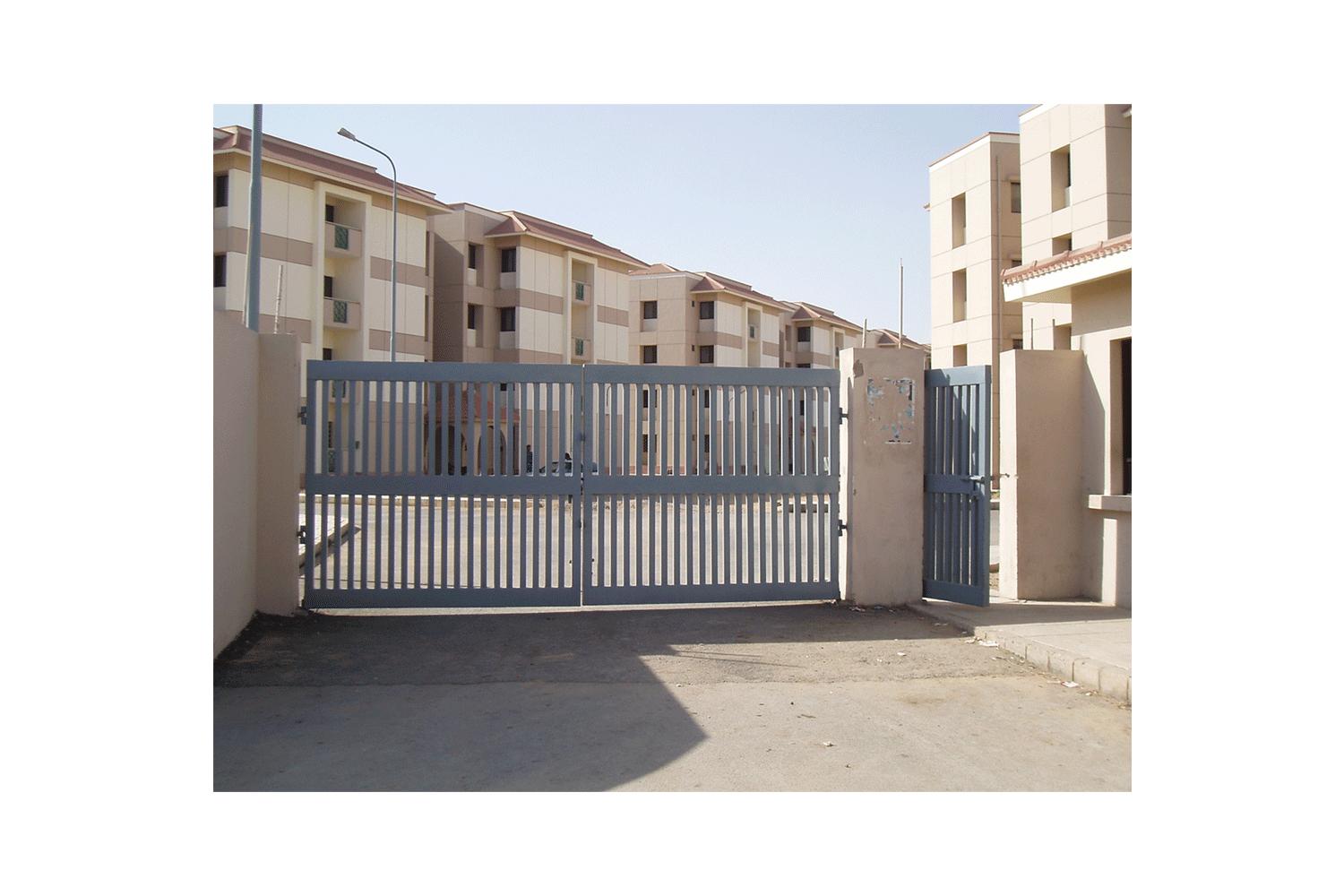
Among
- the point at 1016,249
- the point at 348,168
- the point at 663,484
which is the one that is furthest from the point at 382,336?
the point at 663,484

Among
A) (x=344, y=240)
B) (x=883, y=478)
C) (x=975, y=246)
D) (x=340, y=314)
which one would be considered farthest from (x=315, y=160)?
(x=883, y=478)

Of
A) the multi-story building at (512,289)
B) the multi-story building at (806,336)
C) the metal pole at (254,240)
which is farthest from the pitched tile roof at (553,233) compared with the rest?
the metal pole at (254,240)

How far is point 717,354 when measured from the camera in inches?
2331

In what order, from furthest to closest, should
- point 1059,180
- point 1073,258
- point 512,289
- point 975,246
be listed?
point 512,289, point 975,246, point 1059,180, point 1073,258

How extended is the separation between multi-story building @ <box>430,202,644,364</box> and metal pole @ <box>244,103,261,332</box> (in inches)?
1211

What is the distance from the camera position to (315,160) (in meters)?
33.1

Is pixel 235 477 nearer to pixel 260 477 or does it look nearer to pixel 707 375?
pixel 260 477

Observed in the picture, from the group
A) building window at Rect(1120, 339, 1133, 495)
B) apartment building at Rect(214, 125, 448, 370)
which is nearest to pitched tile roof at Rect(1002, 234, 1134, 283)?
building window at Rect(1120, 339, 1133, 495)

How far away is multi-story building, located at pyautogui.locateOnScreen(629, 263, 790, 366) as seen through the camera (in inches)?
2302

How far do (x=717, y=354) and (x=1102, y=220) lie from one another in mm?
32383

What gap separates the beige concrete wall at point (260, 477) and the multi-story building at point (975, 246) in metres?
29.9

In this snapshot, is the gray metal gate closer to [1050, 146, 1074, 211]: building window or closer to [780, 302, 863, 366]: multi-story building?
[1050, 146, 1074, 211]: building window

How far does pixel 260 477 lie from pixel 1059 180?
28.8 m
